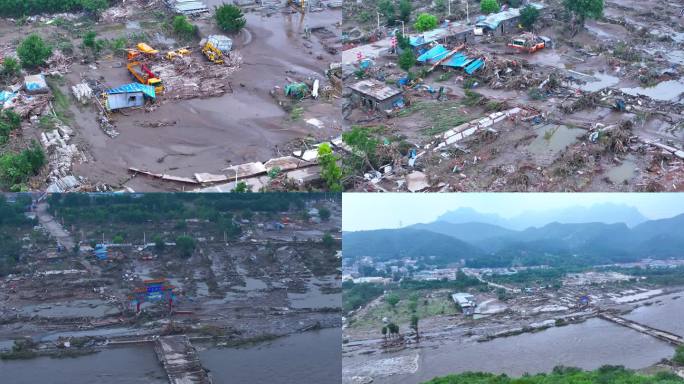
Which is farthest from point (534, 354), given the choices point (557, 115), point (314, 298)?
point (557, 115)

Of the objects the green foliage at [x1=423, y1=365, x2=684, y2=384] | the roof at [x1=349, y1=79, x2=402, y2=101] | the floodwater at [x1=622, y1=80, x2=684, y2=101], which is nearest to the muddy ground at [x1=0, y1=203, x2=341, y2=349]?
the green foliage at [x1=423, y1=365, x2=684, y2=384]

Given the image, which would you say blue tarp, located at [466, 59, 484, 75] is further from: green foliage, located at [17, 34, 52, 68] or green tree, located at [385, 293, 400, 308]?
green foliage, located at [17, 34, 52, 68]

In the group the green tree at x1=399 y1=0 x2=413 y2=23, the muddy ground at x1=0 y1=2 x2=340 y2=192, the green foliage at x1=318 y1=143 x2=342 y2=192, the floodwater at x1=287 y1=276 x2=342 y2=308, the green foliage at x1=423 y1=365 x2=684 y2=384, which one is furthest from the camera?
the green tree at x1=399 y1=0 x2=413 y2=23

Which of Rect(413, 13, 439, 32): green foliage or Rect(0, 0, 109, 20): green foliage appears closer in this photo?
Rect(413, 13, 439, 32): green foliage

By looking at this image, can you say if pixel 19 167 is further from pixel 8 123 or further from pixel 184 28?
pixel 184 28

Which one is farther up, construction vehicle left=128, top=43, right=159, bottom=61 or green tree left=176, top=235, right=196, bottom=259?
construction vehicle left=128, top=43, right=159, bottom=61

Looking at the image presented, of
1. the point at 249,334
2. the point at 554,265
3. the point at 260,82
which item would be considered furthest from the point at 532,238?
the point at 260,82

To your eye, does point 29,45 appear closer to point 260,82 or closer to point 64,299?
point 260,82

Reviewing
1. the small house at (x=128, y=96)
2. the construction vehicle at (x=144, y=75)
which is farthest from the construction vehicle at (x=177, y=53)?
the small house at (x=128, y=96)
